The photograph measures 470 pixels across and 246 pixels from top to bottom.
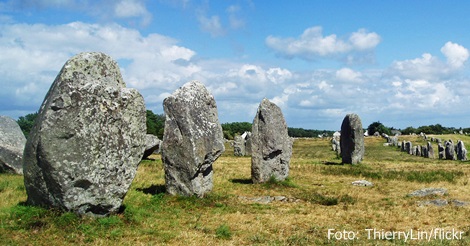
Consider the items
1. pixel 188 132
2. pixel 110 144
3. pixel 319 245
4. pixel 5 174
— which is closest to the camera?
pixel 319 245

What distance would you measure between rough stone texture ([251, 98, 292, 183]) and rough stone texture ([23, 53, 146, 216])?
9.01 m

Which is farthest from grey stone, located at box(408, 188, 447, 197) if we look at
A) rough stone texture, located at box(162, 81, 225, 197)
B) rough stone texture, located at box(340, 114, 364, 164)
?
rough stone texture, located at box(340, 114, 364, 164)

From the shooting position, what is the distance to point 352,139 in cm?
3048

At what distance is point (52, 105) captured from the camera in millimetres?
10250


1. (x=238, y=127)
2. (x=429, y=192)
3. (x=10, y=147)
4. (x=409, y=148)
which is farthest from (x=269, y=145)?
(x=238, y=127)

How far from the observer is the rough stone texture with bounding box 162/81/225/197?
14805 millimetres

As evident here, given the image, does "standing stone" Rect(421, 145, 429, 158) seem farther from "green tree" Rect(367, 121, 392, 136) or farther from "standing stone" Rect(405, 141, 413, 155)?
"green tree" Rect(367, 121, 392, 136)

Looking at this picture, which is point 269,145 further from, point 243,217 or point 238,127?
point 238,127

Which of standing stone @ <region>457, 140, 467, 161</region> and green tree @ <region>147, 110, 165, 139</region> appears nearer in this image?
standing stone @ <region>457, 140, 467, 161</region>

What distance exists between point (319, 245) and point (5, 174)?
13.8 m

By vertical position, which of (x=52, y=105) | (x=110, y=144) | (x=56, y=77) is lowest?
(x=110, y=144)

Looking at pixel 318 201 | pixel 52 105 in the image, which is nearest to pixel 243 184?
pixel 318 201

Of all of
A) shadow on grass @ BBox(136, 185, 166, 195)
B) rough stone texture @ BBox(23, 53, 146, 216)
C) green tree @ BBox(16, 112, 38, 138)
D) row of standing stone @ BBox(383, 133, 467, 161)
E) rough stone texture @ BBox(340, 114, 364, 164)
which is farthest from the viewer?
green tree @ BBox(16, 112, 38, 138)

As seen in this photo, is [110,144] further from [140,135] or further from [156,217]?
[156,217]
